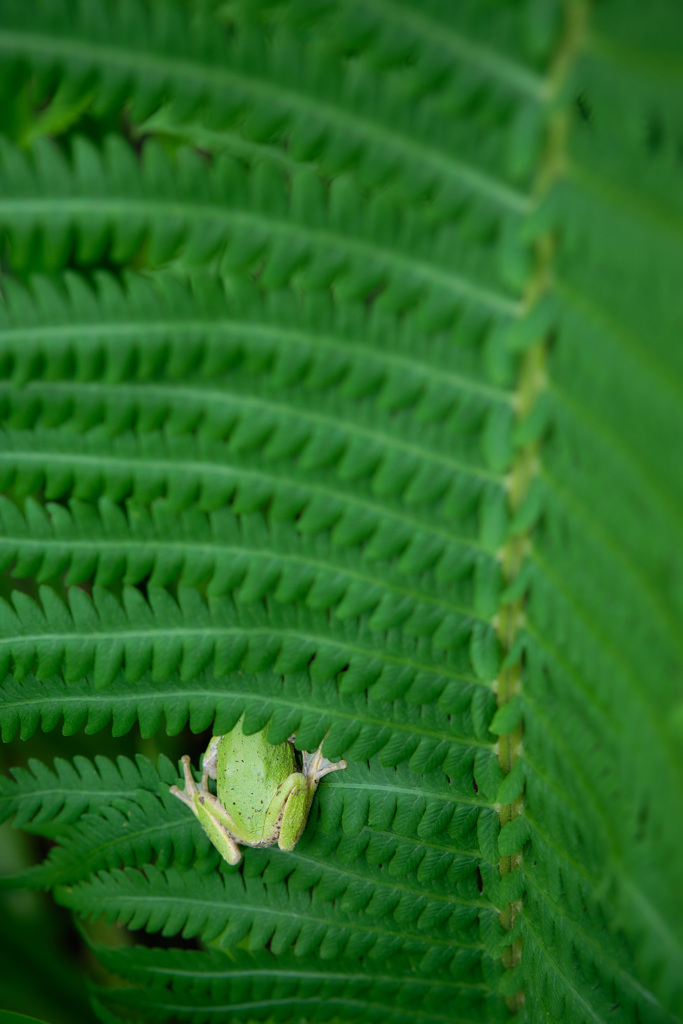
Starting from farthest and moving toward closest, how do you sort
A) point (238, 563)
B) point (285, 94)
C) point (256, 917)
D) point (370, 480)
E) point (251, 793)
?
point (251, 793), point (256, 917), point (238, 563), point (370, 480), point (285, 94)

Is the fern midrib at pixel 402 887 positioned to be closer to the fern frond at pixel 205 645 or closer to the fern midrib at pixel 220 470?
the fern frond at pixel 205 645

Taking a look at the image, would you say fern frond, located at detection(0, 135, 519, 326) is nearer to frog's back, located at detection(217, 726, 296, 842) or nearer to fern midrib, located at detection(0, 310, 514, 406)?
fern midrib, located at detection(0, 310, 514, 406)

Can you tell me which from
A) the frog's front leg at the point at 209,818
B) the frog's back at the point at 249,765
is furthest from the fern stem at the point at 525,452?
the frog's back at the point at 249,765

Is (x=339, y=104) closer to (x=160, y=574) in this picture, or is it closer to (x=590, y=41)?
(x=590, y=41)

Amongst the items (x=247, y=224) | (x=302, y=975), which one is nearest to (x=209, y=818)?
(x=302, y=975)

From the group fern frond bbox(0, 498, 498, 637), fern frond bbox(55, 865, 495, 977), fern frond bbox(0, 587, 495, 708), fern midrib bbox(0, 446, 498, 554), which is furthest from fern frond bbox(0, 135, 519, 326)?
fern frond bbox(55, 865, 495, 977)

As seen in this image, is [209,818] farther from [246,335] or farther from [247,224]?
[247,224]

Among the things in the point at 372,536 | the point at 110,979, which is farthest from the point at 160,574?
the point at 110,979
